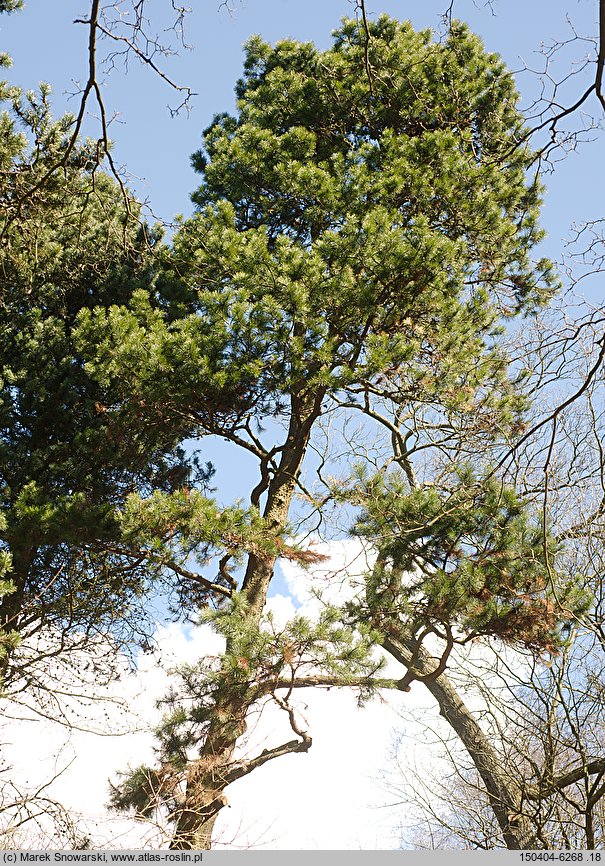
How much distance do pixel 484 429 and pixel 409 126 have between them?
3.21 metres

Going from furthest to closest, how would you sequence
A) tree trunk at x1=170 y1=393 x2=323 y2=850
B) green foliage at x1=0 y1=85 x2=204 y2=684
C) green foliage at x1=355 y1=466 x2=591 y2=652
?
green foliage at x1=0 y1=85 x2=204 y2=684 < green foliage at x1=355 y1=466 x2=591 y2=652 < tree trunk at x1=170 y1=393 x2=323 y2=850

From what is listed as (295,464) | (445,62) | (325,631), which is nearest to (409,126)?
(445,62)

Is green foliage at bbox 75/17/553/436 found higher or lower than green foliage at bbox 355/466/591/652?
higher

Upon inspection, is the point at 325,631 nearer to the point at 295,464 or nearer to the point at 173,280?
the point at 295,464

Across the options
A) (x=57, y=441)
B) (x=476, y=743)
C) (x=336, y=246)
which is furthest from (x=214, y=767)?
(x=336, y=246)

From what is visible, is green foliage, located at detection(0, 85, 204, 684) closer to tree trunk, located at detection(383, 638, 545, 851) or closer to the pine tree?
the pine tree

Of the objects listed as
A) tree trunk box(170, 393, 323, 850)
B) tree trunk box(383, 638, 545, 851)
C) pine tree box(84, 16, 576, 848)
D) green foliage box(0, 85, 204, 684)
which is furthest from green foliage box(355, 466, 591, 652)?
green foliage box(0, 85, 204, 684)

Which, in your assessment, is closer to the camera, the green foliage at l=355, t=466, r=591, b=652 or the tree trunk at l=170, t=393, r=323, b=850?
the tree trunk at l=170, t=393, r=323, b=850

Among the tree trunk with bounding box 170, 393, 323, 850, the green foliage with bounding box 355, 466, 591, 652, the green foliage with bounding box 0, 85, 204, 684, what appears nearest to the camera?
the tree trunk with bounding box 170, 393, 323, 850

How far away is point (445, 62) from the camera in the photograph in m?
7.51

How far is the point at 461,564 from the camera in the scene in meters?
5.81

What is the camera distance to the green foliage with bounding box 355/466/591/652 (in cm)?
569

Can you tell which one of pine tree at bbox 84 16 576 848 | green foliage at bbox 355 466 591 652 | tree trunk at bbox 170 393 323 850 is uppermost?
pine tree at bbox 84 16 576 848

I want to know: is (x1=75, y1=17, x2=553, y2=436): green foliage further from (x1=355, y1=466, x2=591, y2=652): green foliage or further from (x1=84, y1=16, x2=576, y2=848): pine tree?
(x1=355, y1=466, x2=591, y2=652): green foliage
